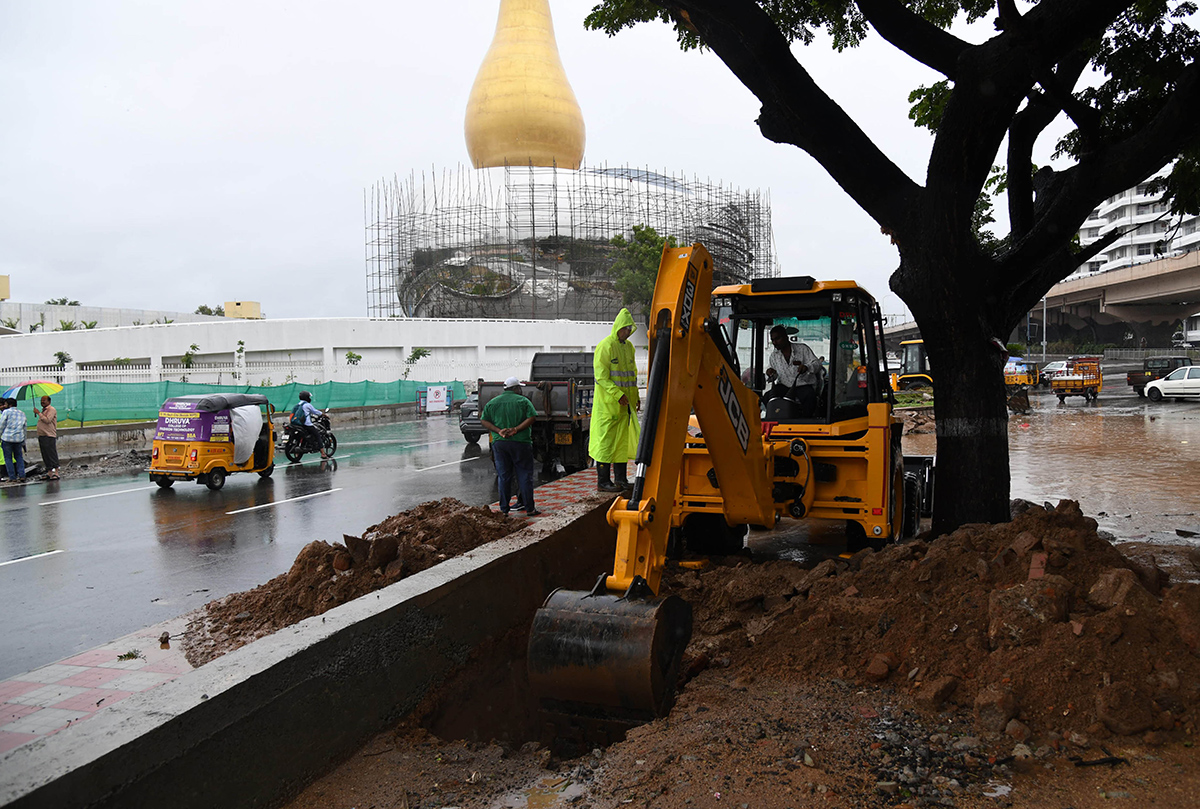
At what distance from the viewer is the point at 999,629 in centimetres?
403

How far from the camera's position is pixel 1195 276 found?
40906mm

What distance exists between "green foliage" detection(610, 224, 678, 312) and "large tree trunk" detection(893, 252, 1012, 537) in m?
43.1

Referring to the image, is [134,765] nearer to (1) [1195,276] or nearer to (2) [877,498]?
(2) [877,498]

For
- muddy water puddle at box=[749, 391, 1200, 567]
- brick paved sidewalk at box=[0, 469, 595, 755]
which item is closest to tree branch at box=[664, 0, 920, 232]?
muddy water puddle at box=[749, 391, 1200, 567]

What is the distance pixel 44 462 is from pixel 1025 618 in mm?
17891

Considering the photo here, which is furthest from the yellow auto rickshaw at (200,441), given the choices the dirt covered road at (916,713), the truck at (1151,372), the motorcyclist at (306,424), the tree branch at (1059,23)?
the truck at (1151,372)

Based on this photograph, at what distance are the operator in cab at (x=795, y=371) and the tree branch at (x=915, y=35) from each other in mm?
2597

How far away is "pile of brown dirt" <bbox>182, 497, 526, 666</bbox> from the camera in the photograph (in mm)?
5547

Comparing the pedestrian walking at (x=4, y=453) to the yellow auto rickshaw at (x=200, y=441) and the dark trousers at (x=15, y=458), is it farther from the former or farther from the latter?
the yellow auto rickshaw at (x=200, y=441)

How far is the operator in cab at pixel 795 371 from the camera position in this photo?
693 centimetres

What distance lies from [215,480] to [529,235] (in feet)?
150

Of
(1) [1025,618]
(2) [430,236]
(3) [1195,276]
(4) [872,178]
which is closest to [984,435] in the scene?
(4) [872,178]

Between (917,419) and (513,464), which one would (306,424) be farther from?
(917,419)

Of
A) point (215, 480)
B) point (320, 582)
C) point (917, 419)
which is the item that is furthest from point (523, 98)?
point (320, 582)
